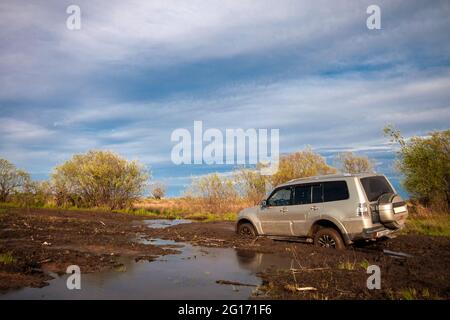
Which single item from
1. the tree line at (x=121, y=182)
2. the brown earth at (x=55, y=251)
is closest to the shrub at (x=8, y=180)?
the tree line at (x=121, y=182)

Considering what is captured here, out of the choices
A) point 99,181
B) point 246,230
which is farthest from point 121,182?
point 246,230

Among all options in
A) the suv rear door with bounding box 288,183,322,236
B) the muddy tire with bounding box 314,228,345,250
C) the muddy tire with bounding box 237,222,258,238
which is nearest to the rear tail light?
the muddy tire with bounding box 314,228,345,250

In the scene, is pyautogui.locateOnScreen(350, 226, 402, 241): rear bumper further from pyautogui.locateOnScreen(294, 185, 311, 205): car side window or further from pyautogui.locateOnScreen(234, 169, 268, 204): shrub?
pyautogui.locateOnScreen(234, 169, 268, 204): shrub

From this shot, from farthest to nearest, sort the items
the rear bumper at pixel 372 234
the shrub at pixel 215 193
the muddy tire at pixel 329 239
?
the shrub at pixel 215 193 → the muddy tire at pixel 329 239 → the rear bumper at pixel 372 234

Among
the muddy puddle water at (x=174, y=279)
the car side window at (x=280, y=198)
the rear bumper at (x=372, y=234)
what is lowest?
the muddy puddle water at (x=174, y=279)

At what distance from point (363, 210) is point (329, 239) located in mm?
1313

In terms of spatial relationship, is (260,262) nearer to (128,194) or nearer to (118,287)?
(118,287)

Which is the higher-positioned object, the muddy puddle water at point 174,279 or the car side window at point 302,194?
the car side window at point 302,194

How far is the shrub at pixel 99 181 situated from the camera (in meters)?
28.7

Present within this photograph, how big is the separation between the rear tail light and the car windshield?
0.97 ft

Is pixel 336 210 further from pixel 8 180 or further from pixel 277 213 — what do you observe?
pixel 8 180

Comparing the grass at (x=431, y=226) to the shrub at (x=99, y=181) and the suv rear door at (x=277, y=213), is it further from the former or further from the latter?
the shrub at (x=99, y=181)

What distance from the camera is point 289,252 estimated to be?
397 inches

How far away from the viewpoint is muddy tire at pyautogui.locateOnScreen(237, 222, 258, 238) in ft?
40.6
